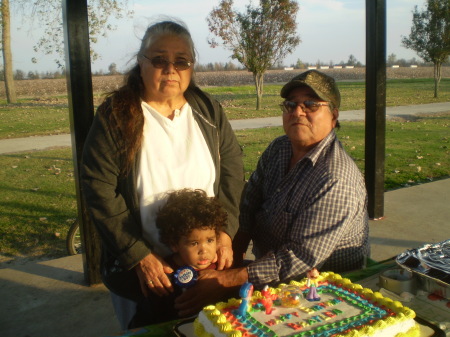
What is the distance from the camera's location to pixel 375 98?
15.9 ft

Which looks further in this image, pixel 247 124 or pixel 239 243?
pixel 247 124

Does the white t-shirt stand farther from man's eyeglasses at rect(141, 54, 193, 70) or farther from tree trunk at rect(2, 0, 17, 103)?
tree trunk at rect(2, 0, 17, 103)

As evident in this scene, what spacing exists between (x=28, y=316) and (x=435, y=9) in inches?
955

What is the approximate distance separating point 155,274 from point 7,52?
43.0 ft

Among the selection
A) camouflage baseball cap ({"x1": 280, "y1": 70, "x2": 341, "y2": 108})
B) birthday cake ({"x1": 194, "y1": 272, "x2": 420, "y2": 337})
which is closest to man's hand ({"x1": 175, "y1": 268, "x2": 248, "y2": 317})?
birthday cake ({"x1": 194, "y1": 272, "x2": 420, "y2": 337})

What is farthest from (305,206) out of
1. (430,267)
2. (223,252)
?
(430,267)

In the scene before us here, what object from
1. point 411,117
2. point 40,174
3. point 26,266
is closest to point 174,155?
point 26,266

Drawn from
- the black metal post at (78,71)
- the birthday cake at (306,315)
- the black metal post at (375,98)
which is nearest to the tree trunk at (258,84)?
the black metal post at (375,98)

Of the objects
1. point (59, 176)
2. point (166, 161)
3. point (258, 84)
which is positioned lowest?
point (59, 176)

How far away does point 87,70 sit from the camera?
Result: 11.0 feet

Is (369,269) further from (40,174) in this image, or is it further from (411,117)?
(411,117)

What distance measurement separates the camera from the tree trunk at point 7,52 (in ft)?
29.9

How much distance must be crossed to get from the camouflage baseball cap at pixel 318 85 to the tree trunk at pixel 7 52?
312 inches

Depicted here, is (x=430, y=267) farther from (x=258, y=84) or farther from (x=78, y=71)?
(x=258, y=84)
